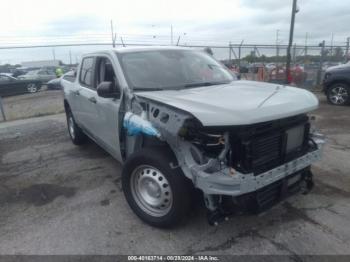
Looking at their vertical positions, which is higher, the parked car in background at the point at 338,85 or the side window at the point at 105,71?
the side window at the point at 105,71

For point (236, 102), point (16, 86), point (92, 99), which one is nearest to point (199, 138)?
point (236, 102)

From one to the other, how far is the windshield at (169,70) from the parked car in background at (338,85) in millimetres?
7000

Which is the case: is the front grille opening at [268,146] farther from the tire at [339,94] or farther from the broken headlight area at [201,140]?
the tire at [339,94]

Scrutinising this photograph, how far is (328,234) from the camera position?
10.3 feet

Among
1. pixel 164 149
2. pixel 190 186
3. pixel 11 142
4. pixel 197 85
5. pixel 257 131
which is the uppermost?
pixel 197 85

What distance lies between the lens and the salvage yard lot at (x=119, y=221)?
3.02m

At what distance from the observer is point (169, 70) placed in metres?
4.06

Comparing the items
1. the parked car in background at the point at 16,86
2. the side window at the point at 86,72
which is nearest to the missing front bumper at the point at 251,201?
the side window at the point at 86,72

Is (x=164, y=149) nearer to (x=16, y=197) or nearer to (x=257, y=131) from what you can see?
(x=257, y=131)

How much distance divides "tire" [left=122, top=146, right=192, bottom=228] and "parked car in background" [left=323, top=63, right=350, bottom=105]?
29.1 feet

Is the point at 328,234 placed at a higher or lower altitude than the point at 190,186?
lower

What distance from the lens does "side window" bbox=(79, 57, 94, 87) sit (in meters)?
4.87

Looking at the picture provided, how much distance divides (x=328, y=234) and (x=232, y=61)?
15.1m

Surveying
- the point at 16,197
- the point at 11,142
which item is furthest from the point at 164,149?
the point at 11,142
